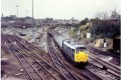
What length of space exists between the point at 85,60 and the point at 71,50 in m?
1.88

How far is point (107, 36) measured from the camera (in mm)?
51219

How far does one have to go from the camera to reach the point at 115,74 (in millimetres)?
23344

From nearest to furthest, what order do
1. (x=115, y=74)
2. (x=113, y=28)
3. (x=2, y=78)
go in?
(x=2, y=78)
(x=115, y=74)
(x=113, y=28)

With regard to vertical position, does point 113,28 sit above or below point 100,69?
above

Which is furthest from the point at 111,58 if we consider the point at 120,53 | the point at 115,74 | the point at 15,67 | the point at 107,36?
the point at 107,36

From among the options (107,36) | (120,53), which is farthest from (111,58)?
(107,36)

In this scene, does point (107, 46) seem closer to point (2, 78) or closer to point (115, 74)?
point (115, 74)

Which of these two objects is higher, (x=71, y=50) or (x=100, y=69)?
(x=71, y=50)

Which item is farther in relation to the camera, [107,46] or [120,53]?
[107,46]

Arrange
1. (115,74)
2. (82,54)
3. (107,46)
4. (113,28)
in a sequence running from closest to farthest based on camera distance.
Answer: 1. (115,74)
2. (82,54)
3. (107,46)
4. (113,28)

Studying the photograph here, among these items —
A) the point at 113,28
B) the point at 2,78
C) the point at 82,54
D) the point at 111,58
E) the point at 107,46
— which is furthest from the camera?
the point at 113,28

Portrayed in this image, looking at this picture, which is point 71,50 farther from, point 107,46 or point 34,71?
point 107,46

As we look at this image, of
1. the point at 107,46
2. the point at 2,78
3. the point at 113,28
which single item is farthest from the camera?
the point at 113,28

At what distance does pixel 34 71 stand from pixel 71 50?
4.48m
